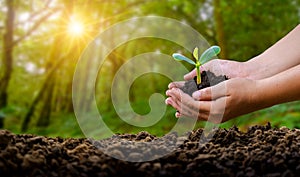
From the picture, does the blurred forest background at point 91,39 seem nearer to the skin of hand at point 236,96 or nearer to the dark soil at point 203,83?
the dark soil at point 203,83

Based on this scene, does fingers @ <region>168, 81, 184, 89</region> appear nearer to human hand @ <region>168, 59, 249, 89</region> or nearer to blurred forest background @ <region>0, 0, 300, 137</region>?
human hand @ <region>168, 59, 249, 89</region>

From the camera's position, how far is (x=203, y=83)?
128cm

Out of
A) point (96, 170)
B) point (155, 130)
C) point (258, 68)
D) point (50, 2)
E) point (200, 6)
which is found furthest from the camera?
point (50, 2)

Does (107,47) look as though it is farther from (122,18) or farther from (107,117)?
(107,117)

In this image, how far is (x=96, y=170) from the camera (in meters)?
0.72

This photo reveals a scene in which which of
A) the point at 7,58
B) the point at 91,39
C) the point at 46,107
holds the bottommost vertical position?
the point at 46,107

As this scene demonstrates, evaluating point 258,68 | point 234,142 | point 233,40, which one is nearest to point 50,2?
point 233,40

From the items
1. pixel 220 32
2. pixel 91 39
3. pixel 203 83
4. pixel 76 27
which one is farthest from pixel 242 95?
pixel 76 27

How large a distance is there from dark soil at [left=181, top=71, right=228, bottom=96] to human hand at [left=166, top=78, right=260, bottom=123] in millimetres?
105

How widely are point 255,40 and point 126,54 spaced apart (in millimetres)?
2937

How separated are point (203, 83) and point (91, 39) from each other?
366 cm

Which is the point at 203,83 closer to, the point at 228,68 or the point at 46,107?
the point at 228,68

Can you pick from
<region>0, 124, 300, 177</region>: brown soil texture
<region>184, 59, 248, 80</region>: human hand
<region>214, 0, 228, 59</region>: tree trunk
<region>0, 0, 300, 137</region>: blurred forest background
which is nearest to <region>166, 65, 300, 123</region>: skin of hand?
<region>0, 124, 300, 177</region>: brown soil texture

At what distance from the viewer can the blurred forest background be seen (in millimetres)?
3949
